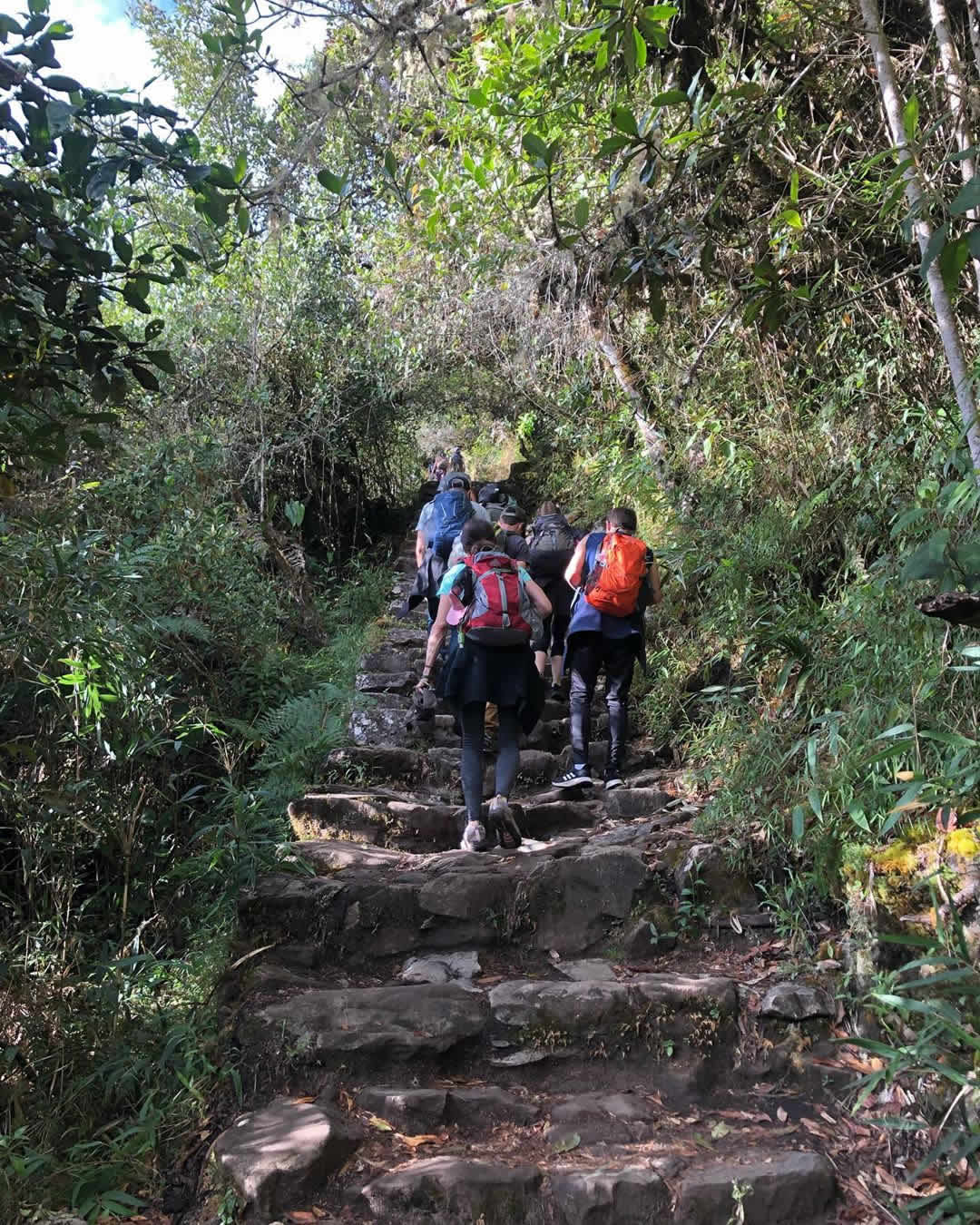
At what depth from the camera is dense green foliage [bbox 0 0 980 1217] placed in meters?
3.20

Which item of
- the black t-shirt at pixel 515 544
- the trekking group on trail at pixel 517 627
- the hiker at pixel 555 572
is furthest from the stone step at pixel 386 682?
the black t-shirt at pixel 515 544

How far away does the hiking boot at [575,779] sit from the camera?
5809 millimetres

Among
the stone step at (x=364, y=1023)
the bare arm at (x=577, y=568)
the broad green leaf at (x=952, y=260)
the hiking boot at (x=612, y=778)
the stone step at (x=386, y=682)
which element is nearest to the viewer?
the broad green leaf at (x=952, y=260)

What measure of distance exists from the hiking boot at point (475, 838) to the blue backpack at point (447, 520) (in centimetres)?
326

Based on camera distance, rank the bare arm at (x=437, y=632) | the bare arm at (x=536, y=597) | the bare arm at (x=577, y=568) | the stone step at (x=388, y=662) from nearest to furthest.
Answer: the bare arm at (x=536, y=597), the bare arm at (x=437, y=632), the bare arm at (x=577, y=568), the stone step at (x=388, y=662)

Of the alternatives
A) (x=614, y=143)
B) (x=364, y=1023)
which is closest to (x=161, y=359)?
(x=614, y=143)

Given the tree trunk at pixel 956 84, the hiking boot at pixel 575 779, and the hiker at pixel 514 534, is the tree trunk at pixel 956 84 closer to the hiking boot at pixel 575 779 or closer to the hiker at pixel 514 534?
the hiking boot at pixel 575 779

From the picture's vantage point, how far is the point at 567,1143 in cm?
299

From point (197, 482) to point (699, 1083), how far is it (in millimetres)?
6556

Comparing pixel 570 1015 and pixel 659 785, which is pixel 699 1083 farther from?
pixel 659 785

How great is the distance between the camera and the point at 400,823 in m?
5.27

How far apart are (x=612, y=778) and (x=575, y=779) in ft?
1.00

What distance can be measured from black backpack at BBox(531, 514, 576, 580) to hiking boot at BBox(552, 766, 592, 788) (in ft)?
6.78

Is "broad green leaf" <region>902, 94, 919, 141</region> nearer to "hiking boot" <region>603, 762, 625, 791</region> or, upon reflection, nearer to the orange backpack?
the orange backpack
